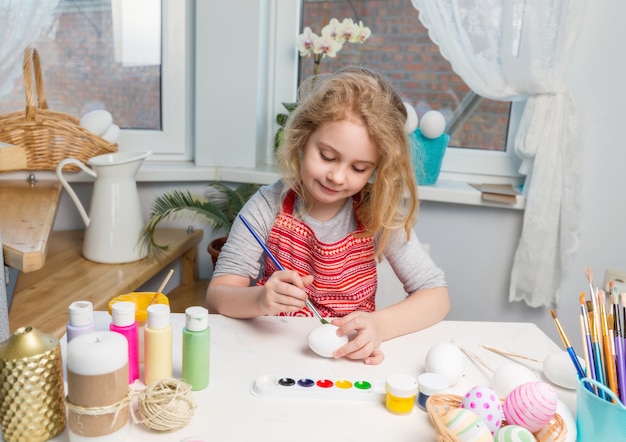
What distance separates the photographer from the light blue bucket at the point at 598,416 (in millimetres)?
655

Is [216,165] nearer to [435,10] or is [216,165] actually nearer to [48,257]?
[48,257]

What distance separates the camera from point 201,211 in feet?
5.96

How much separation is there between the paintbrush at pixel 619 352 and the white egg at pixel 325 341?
371mm

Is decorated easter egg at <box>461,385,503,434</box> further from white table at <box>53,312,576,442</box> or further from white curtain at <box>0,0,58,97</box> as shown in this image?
white curtain at <box>0,0,58,97</box>

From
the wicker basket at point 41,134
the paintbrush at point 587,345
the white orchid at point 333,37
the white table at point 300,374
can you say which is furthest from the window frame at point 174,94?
the paintbrush at point 587,345

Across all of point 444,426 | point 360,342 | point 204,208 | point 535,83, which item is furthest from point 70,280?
point 535,83

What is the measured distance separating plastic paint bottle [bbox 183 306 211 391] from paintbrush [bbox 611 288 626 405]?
0.51 meters

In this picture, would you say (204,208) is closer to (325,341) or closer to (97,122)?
(97,122)

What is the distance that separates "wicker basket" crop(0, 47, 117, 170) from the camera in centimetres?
168

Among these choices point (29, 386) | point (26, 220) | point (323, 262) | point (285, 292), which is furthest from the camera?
point (26, 220)

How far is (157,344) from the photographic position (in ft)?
2.53

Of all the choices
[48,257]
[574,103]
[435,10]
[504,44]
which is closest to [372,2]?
[435,10]

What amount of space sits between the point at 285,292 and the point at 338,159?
305 millimetres

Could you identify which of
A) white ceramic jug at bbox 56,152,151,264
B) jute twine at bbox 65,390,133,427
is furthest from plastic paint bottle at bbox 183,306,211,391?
white ceramic jug at bbox 56,152,151,264
